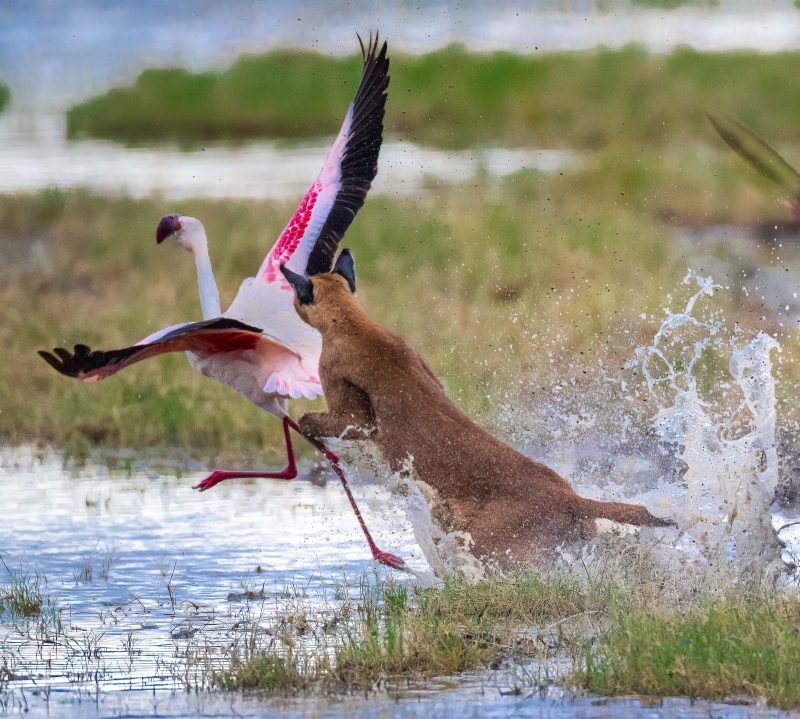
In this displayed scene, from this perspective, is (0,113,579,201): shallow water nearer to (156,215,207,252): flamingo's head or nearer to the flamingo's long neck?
(156,215,207,252): flamingo's head

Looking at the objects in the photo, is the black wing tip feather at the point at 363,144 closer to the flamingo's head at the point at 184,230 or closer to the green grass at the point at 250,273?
the flamingo's head at the point at 184,230

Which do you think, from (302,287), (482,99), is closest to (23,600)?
(302,287)

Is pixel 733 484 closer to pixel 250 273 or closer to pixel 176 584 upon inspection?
pixel 176 584

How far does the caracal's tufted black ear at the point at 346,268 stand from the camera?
7016 mm

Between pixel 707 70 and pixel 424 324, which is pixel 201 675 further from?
pixel 707 70

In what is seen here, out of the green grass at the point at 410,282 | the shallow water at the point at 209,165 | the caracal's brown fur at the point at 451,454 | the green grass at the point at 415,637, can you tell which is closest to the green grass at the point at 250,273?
the green grass at the point at 410,282

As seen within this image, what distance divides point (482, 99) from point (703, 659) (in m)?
15.7

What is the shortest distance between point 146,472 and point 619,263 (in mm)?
4943

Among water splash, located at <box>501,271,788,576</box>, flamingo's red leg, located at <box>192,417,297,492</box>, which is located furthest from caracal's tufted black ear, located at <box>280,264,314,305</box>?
water splash, located at <box>501,271,788,576</box>

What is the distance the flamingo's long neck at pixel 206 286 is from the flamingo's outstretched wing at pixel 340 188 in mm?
357

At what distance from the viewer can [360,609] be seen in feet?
20.9

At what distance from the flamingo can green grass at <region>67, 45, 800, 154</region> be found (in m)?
10.6

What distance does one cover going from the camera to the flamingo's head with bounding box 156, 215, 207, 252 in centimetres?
857

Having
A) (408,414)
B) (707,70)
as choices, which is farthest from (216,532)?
(707,70)
